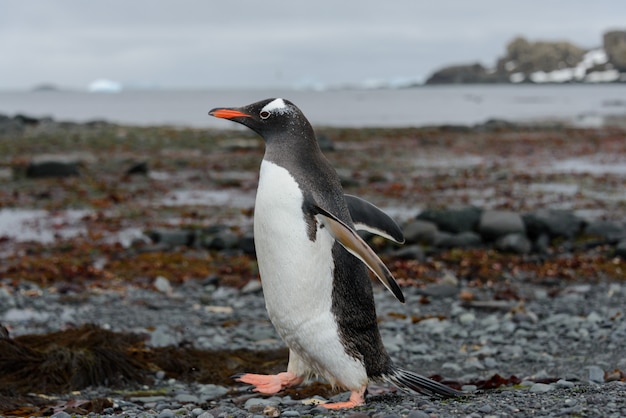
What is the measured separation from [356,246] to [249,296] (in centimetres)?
468

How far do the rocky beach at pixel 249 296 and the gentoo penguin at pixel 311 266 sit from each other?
219mm

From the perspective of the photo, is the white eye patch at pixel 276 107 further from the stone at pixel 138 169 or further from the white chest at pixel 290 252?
the stone at pixel 138 169

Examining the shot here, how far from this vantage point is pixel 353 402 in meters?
4.20

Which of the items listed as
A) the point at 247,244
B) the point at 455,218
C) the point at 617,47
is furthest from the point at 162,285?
the point at 617,47

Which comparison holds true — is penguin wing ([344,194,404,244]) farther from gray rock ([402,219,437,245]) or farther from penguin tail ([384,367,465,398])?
gray rock ([402,219,437,245])

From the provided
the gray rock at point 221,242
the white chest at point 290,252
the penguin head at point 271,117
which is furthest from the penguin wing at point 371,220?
the gray rock at point 221,242

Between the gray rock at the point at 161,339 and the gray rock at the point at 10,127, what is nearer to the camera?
the gray rock at the point at 161,339

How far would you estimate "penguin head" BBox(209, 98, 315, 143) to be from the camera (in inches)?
173

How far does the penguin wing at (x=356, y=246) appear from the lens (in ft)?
13.0

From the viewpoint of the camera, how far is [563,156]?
83.3 ft

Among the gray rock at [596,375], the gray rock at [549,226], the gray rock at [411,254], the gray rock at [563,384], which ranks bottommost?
the gray rock at [596,375]

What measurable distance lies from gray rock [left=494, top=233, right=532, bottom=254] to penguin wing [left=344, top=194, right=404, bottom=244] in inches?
229

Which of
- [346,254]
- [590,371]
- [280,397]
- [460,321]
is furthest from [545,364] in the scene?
[346,254]

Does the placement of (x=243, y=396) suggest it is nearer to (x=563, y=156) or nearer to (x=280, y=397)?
(x=280, y=397)
